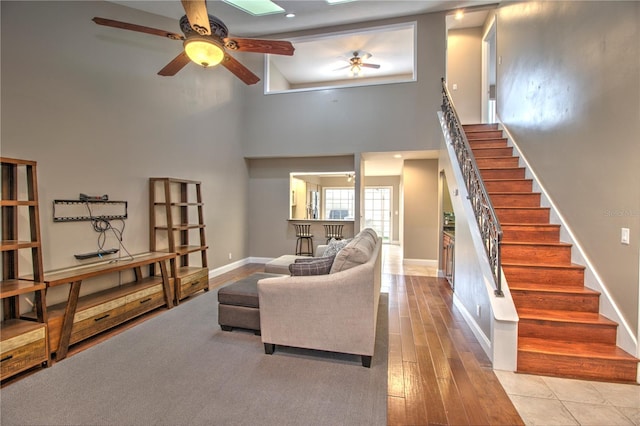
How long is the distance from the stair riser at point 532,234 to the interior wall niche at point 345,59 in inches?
142

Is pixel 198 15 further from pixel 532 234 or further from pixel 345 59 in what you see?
pixel 345 59

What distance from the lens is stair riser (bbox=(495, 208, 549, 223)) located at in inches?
139

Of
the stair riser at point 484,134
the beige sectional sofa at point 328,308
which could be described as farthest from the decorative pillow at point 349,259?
the stair riser at point 484,134

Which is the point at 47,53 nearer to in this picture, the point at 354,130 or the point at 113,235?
the point at 113,235

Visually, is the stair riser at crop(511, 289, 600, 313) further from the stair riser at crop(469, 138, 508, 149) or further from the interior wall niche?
the interior wall niche

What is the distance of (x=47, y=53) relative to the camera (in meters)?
2.87

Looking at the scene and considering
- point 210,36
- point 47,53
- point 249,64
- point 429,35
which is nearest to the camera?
point 210,36

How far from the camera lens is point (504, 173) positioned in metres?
4.19

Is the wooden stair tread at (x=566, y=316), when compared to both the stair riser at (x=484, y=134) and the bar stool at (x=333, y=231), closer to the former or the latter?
the stair riser at (x=484, y=134)

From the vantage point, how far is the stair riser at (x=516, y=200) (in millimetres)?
3729

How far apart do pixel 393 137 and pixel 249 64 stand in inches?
141

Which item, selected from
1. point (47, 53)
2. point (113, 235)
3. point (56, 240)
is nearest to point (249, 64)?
point (47, 53)

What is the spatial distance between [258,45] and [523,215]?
3.72 m

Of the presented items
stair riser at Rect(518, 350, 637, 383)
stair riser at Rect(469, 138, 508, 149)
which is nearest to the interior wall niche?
stair riser at Rect(469, 138, 508, 149)
